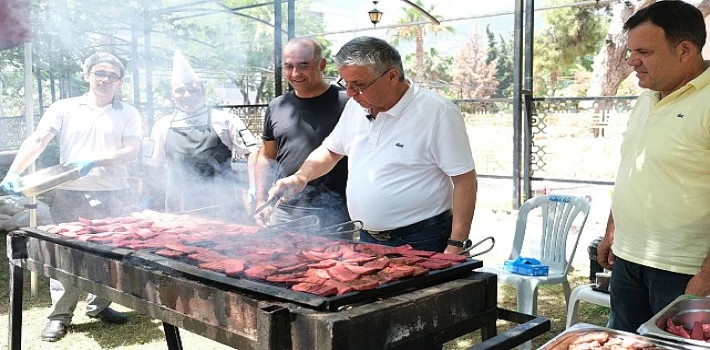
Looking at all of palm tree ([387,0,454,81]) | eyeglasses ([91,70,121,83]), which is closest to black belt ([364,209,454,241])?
eyeglasses ([91,70,121,83])

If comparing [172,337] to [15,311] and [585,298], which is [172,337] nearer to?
[15,311]

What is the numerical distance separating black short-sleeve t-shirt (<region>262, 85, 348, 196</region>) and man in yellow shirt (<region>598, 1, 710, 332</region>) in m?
1.99

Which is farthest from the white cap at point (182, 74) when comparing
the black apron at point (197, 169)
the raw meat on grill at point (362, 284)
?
the raw meat on grill at point (362, 284)

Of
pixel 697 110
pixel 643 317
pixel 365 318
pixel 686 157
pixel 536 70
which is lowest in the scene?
pixel 643 317

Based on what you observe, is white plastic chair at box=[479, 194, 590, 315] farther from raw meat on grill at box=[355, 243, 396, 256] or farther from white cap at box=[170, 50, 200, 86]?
white cap at box=[170, 50, 200, 86]

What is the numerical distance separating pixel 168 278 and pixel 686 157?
1.98m

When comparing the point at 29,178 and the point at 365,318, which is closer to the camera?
the point at 365,318

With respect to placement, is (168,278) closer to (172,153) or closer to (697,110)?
(697,110)

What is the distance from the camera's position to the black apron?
5.09m

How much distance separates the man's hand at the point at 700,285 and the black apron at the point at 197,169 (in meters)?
3.55

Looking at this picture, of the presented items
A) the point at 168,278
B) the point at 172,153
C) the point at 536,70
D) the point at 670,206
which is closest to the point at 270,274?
the point at 168,278

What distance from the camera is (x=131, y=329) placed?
471cm

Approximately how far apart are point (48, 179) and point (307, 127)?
1753mm

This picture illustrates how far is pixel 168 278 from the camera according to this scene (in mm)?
2340
